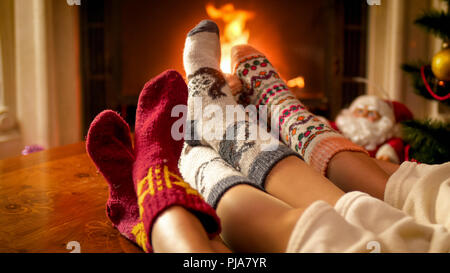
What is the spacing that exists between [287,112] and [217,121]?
12 cm

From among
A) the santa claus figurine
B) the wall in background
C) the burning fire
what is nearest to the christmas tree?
the santa claus figurine

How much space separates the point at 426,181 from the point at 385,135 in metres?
0.94

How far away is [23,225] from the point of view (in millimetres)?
385

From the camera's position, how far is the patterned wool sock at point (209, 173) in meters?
0.35

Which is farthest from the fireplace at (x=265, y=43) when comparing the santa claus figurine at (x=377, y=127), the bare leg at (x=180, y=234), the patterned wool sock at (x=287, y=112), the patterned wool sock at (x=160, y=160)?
the bare leg at (x=180, y=234)

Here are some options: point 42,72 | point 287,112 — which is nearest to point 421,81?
point 287,112

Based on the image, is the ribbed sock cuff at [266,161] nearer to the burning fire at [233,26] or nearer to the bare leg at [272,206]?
the bare leg at [272,206]

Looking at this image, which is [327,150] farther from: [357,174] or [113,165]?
[113,165]

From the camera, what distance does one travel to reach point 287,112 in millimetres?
543

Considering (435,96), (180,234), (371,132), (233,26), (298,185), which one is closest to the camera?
(180,234)

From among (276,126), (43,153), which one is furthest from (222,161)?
(43,153)

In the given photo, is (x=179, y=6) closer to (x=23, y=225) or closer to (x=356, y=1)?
(x=356, y=1)

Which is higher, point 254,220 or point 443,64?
point 443,64
